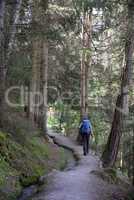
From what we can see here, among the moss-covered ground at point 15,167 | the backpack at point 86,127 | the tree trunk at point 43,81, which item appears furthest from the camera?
the tree trunk at point 43,81

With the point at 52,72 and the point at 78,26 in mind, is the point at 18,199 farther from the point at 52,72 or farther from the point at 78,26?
the point at 52,72

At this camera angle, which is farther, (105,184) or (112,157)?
(112,157)

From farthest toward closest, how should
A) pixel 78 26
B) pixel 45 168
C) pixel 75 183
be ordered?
pixel 78 26, pixel 45 168, pixel 75 183

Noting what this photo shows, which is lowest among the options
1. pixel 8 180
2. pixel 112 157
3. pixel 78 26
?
pixel 112 157

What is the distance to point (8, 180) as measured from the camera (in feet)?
33.0

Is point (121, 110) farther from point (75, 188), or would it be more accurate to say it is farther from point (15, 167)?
point (75, 188)

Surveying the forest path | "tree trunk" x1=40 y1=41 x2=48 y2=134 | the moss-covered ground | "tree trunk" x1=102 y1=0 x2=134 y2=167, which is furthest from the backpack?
"tree trunk" x1=40 y1=41 x2=48 y2=134

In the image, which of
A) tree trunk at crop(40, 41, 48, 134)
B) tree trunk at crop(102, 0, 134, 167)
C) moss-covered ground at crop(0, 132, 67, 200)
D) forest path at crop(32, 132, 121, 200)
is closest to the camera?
forest path at crop(32, 132, 121, 200)

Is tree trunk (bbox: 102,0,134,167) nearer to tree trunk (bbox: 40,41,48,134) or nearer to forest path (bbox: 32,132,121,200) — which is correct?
forest path (bbox: 32,132,121,200)

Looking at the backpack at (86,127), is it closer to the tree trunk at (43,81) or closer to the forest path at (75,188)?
the forest path at (75,188)

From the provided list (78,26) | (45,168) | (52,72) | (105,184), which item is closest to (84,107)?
(52,72)

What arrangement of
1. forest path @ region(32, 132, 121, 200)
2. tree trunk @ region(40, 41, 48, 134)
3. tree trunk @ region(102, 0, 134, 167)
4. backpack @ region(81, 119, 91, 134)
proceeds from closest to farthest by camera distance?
forest path @ region(32, 132, 121, 200) → tree trunk @ region(102, 0, 134, 167) → backpack @ region(81, 119, 91, 134) → tree trunk @ region(40, 41, 48, 134)

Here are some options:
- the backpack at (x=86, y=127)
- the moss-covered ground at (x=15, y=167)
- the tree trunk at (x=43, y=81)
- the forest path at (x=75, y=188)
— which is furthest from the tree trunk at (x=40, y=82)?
the forest path at (x=75, y=188)

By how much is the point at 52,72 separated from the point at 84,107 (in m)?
3.78
